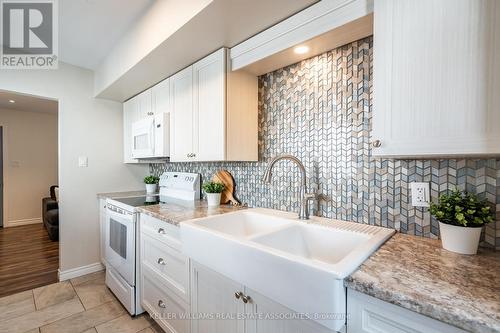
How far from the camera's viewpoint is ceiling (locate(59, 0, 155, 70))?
65.4 inches

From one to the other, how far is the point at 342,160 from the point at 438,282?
77cm

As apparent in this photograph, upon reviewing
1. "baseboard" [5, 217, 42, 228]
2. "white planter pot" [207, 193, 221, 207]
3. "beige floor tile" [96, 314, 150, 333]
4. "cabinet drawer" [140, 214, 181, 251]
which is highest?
"white planter pot" [207, 193, 221, 207]

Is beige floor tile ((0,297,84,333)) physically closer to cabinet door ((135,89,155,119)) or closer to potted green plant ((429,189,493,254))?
cabinet door ((135,89,155,119))

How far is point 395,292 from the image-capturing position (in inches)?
24.4

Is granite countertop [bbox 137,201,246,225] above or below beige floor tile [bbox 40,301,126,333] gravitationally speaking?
above

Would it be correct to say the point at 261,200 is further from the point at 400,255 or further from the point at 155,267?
the point at 400,255

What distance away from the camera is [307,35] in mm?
1226

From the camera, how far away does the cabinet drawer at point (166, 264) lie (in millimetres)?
1399

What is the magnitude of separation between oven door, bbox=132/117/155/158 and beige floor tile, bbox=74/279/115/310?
138 centimetres

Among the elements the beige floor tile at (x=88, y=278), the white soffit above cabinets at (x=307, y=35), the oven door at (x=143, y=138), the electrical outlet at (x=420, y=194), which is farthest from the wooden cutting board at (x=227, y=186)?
the beige floor tile at (x=88, y=278)

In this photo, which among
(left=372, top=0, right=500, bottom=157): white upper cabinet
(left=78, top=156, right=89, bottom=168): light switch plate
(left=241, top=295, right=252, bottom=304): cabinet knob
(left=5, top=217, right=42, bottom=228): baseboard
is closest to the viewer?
(left=372, top=0, right=500, bottom=157): white upper cabinet

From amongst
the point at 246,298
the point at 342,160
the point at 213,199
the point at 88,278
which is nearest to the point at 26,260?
the point at 88,278

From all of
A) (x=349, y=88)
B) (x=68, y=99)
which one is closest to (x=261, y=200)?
(x=349, y=88)
